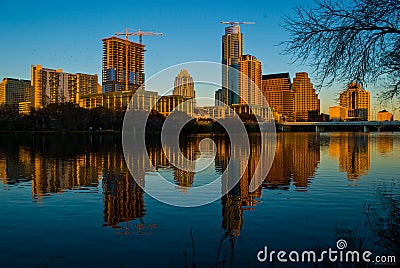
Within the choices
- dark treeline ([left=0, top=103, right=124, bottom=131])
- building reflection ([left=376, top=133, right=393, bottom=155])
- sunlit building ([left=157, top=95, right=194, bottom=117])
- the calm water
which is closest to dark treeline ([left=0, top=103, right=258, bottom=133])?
dark treeline ([left=0, top=103, right=124, bottom=131])

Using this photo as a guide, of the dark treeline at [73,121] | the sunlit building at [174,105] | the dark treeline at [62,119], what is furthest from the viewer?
the sunlit building at [174,105]

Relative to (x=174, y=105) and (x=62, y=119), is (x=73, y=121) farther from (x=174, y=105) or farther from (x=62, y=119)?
(x=174, y=105)

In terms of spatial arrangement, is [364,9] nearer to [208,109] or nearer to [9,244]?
[9,244]

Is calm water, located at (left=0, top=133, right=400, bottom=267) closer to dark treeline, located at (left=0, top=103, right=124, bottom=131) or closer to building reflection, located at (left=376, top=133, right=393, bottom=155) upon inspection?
building reflection, located at (left=376, top=133, right=393, bottom=155)

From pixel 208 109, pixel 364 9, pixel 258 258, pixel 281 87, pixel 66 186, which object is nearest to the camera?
pixel 258 258

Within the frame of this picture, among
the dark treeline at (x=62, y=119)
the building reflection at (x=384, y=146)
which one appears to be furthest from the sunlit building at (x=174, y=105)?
the building reflection at (x=384, y=146)

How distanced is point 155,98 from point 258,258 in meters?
153

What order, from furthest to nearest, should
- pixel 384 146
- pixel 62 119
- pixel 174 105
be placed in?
pixel 174 105, pixel 62 119, pixel 384 146

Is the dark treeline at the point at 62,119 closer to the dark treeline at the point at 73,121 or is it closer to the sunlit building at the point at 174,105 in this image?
the dark treeline at the point at 73,121

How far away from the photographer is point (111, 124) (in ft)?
446

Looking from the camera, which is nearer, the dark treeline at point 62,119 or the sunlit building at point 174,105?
the dark treeline at point 62,119

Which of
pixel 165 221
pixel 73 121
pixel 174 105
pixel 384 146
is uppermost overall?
pixel 174 105

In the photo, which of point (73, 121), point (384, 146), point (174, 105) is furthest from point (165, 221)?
point (174, 105)

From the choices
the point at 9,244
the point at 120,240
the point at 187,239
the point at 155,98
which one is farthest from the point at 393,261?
the point at 155,98
